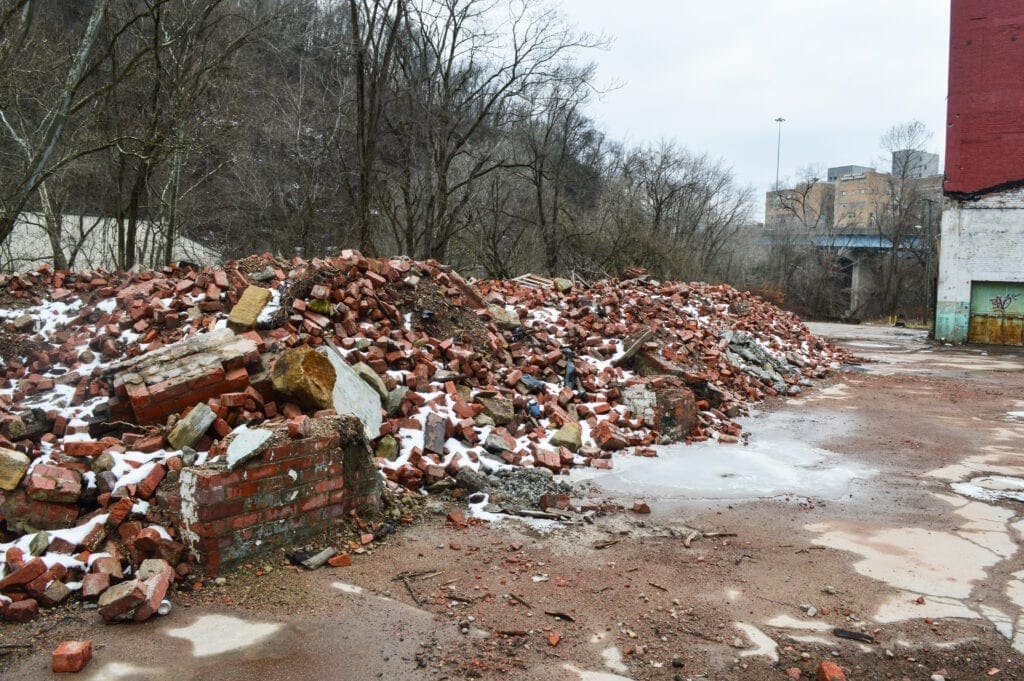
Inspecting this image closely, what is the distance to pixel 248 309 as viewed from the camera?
6.13 metres

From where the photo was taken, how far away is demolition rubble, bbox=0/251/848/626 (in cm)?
377

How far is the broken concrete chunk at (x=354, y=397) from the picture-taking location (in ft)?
17.4

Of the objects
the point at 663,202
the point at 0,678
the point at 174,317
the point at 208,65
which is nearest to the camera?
the point at 0,678

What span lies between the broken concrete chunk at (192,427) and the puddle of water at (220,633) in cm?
143

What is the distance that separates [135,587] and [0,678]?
0.59m

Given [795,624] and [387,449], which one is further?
[387,449]

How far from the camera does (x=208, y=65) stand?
1214cm

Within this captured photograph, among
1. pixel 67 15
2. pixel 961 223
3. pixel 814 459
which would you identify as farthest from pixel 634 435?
pixel 961 223

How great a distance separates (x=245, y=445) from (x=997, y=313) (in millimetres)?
23912

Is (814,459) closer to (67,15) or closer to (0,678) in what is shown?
(0,678)

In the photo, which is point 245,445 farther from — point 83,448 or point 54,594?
point 83,448

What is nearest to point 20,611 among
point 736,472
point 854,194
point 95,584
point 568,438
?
point 95,584

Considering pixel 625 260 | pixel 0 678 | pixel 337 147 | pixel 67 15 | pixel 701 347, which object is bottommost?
pixel 0 678

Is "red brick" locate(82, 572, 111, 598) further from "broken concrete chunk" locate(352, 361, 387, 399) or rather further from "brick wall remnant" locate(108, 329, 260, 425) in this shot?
"broken concrete chunk" locate(352, 361, 387, 399)
